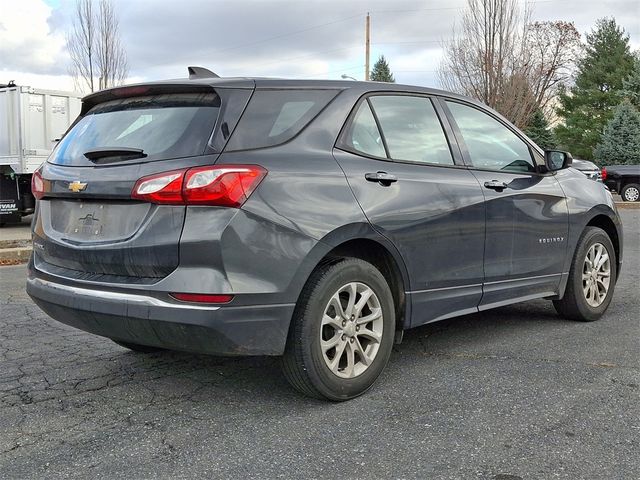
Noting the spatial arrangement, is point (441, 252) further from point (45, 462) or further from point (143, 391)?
point (45, 462)

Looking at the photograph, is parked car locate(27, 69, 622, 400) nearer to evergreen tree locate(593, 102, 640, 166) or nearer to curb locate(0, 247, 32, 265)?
curb locate(0, 247, 32, 265)

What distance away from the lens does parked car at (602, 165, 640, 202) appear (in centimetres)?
2223

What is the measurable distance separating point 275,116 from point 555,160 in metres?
2.51

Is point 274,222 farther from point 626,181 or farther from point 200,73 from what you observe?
point 626,181

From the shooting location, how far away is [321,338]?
3279mm

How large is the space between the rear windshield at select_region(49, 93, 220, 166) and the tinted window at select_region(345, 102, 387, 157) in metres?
0.77

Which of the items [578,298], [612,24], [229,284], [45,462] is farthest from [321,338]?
[612,24]

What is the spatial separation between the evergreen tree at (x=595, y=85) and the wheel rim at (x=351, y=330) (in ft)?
147

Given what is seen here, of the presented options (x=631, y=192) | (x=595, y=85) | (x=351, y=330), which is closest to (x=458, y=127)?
(x=351, y=330)

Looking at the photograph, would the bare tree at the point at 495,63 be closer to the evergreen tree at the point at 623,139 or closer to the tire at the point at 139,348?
the evergreen tree at the point at 623,139

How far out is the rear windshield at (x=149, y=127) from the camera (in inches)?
125

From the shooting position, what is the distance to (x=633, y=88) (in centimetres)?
3875

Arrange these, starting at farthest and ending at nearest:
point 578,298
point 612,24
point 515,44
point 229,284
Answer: point 612,24 < point 515,44 < point 578,298 < point 229,284

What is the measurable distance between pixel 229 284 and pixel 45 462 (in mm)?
1066
